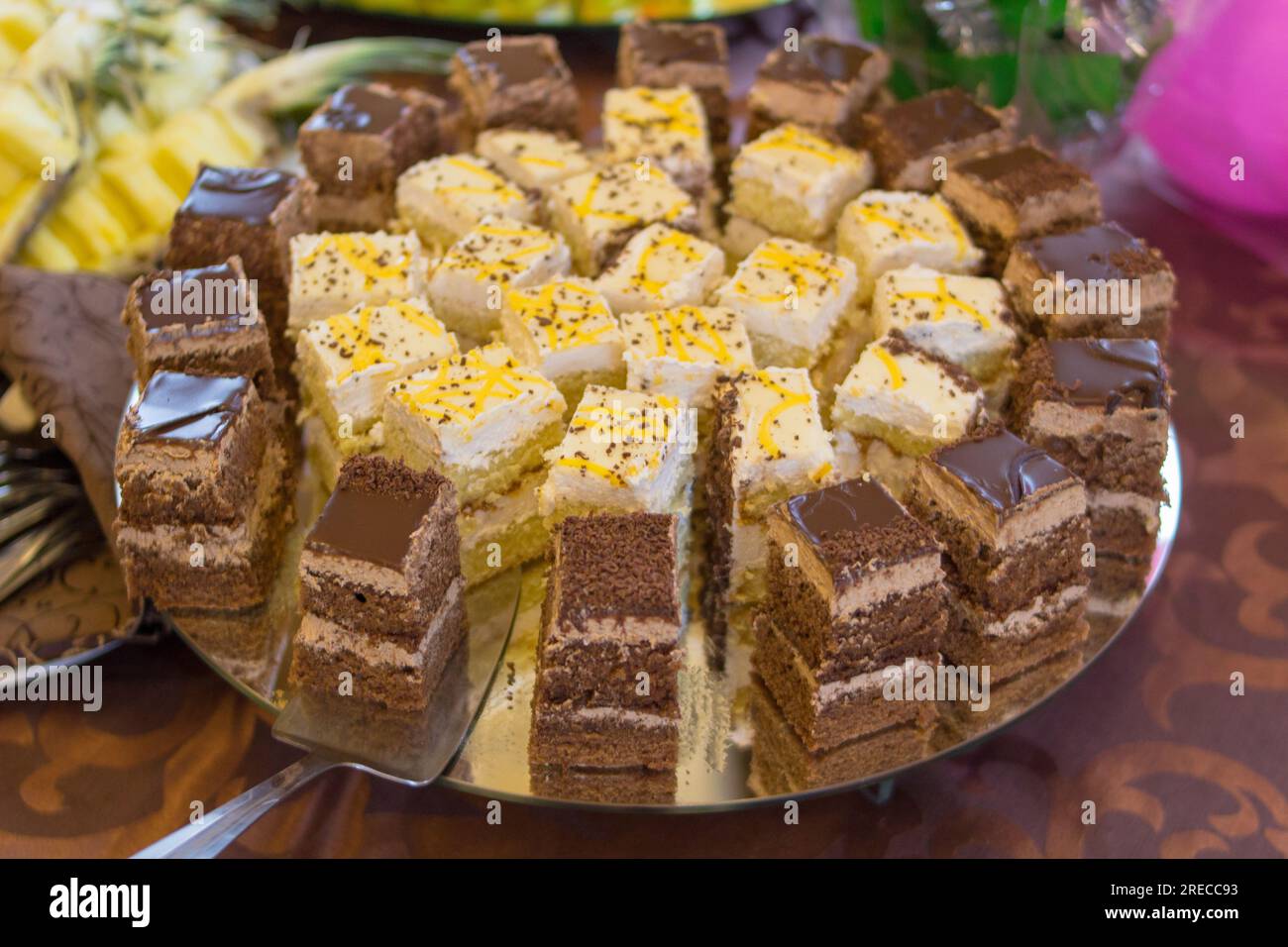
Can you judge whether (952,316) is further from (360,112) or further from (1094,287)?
(360,112)

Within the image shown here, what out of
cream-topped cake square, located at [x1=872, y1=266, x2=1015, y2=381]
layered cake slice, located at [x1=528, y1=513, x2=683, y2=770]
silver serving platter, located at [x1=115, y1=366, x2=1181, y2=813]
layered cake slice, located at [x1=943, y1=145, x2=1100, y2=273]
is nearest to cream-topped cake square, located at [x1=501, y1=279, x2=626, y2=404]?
silver serving platter, located at [x1=115, y1=366, x2=1181, y2=813]

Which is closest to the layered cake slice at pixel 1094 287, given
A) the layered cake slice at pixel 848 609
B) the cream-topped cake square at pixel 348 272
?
the layered cake slice at pixel 848 609

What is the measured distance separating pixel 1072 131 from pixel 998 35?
47cm

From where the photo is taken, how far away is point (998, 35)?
4254 millimetres

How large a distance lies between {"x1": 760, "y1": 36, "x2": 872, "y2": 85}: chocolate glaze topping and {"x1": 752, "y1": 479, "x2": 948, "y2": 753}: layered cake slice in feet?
5.96

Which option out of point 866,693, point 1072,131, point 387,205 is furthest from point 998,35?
point 866,693

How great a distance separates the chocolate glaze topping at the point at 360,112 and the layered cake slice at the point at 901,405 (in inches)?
66.3

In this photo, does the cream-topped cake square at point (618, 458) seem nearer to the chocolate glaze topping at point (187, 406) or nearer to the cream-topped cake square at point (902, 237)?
the chocolate glaze topping at point (187, 406)

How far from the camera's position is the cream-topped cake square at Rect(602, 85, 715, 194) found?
3.89 m

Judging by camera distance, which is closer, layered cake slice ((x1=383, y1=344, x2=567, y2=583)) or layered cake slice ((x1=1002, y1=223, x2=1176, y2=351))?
layered cake slice ((x1=383, y1=344, x2=567, y2=583))

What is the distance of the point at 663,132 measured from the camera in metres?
3.95

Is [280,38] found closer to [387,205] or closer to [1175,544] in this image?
[387,205]

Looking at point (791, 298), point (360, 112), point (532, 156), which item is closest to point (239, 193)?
point (360, 112)

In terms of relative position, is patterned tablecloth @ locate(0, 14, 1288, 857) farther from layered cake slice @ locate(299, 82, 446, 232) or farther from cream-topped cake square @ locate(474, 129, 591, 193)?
cream-topped cake square @ locate(474, 129, 591, 193)
